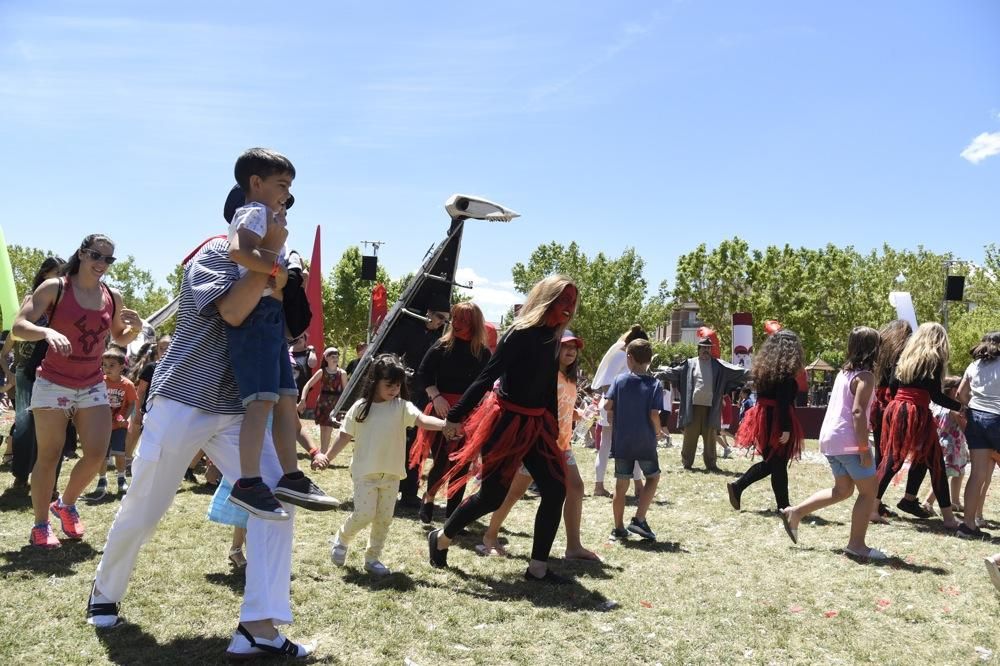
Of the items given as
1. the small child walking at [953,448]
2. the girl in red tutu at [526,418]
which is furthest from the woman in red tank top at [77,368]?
the small child walking at [953,448]

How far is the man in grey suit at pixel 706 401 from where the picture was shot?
10766 millimetres

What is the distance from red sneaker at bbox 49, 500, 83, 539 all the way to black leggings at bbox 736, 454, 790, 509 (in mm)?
5234

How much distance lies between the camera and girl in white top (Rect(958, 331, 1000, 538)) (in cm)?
632

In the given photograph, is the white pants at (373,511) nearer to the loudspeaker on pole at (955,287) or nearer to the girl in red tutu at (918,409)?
the girl in red tutu at (918,409)

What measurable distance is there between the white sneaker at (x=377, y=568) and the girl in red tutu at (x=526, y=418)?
530 mm

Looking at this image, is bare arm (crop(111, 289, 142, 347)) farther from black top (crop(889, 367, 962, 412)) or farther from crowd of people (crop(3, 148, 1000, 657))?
black top (crop(889, 367, 962, 412))

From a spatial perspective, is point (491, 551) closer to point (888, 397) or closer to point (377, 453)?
point (377, 453)

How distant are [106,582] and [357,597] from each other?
4.12 ft

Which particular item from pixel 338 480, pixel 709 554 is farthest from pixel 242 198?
pixel 338 480

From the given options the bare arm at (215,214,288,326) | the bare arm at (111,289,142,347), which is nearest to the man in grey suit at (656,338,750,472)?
the bare arm at (111,289,142,347)

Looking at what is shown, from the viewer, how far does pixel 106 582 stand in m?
3.32

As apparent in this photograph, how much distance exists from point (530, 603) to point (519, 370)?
1.28 m

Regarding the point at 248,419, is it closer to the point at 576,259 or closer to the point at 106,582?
the point at 106,582

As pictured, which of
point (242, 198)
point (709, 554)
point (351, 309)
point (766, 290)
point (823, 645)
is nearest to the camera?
point (242, 198)
